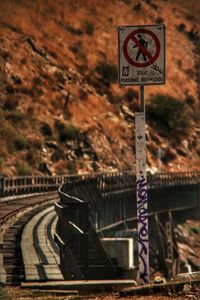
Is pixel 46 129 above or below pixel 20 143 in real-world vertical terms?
above

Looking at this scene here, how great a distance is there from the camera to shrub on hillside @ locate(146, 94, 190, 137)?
103 m

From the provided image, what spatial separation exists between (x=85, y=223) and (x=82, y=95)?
77132 mm

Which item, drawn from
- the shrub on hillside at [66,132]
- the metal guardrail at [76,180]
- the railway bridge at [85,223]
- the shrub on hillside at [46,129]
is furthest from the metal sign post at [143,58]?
the shrub on hillside at [66,132]

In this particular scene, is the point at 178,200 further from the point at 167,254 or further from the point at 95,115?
the point at 95,115

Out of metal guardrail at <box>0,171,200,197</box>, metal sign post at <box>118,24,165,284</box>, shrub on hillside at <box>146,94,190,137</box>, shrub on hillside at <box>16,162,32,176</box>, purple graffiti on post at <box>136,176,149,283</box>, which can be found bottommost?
purple graffiti on post at <box>136,176,149,283</box>

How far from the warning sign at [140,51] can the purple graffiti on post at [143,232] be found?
1454mm

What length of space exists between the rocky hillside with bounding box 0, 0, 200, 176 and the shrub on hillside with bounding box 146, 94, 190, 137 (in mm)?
114

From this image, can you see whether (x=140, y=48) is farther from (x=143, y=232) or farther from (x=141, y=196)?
(x=143, y=232)

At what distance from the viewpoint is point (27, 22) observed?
10238cm

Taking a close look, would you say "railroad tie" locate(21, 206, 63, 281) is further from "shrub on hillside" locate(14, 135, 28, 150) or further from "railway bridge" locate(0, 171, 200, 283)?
"shrub on hillside" locate(14, 135, 28, 150)

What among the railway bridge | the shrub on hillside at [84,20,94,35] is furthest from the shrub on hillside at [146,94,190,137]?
the railway bridge

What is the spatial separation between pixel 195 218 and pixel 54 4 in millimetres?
49367

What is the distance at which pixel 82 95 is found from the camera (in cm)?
9300

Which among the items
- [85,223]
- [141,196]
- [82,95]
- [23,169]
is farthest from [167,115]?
[141,196]
